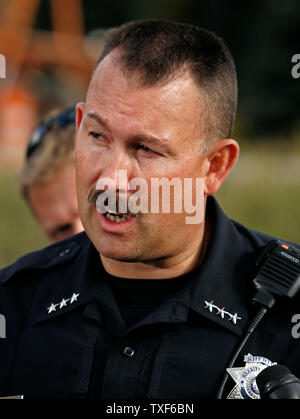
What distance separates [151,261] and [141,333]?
23cm

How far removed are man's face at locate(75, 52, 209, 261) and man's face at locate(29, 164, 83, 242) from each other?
1457mm

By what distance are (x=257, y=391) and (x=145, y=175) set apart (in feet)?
2.28

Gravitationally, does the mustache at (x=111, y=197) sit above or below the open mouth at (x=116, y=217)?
above

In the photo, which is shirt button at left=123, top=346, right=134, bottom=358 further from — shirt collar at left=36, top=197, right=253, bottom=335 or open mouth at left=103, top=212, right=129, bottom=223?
open mouth at left=103, top=212, right=129, bottom=223

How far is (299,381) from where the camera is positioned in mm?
1760

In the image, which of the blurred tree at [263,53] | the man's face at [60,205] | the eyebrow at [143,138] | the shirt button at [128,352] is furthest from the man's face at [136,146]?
the blurred tree at [263,53]

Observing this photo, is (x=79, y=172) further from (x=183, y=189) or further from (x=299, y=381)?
(x=299, y=381)

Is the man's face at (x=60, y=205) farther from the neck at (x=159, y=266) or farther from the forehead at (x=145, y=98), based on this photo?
the forehead at (x=145, y=98)

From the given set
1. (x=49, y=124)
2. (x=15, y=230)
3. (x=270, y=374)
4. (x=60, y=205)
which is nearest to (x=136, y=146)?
(x=270, y=374)

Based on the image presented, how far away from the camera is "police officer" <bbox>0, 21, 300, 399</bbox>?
2.10 metres

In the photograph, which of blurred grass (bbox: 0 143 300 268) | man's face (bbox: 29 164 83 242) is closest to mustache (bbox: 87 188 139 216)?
man's face (bbox: 29 164 83 242)

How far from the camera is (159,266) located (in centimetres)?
228

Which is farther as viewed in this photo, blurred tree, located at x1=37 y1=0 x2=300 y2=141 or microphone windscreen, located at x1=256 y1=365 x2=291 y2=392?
blurred tree, located at x1=37 y1=0 x2=300 y2=141

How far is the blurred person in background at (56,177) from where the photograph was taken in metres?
3.69
